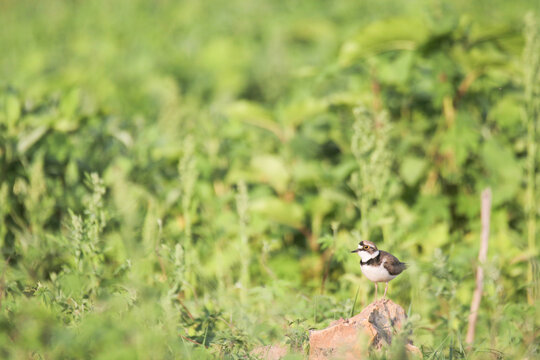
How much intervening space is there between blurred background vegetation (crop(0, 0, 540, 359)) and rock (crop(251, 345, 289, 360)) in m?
0.06

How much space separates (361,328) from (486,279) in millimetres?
1238

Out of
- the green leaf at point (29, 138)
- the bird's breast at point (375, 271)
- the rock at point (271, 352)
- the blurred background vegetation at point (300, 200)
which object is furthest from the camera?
the green leaf at point (29, 138)

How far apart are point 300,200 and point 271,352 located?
2.28 m

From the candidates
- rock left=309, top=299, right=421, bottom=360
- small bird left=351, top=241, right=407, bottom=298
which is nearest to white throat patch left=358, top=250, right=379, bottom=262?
small bird left=351, top=241, right=407, bottom=298

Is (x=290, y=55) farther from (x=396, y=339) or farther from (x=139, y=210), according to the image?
(x=396, y=339)

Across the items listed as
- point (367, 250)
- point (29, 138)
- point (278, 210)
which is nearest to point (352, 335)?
point (367, 250)

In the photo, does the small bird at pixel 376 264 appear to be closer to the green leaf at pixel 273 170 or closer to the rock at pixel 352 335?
the rock at pixel 352 335

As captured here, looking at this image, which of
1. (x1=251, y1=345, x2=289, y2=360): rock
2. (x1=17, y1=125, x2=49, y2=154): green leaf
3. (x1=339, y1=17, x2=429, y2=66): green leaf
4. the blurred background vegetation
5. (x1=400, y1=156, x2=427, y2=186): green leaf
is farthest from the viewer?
(x1=400, y1=156, x2=427, y2=186): green leaf

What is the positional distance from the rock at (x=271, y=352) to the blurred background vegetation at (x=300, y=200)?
0.21 ft

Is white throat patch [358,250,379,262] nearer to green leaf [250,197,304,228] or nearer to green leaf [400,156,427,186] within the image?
green leaf [250,197,304,228]

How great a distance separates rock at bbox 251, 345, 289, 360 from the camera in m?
2.78

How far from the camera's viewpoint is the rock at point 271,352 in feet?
9.12

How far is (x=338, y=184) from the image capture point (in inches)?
192

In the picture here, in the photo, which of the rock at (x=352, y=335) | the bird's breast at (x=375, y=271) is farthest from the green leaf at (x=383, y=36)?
the rock at (x=352, y=335)
